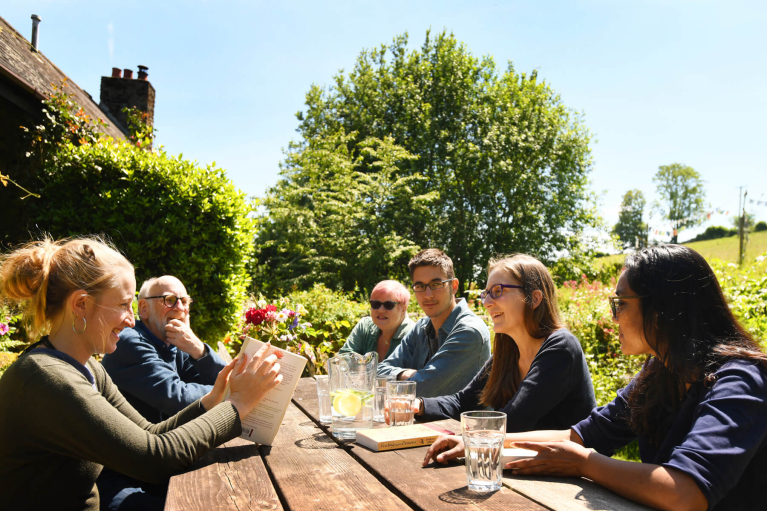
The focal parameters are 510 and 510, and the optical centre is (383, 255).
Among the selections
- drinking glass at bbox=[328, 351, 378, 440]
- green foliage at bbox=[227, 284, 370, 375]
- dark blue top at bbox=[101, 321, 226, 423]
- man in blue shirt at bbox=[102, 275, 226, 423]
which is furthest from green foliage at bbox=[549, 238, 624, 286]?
dark blue top at bbox=[101, 321, 226, 423]

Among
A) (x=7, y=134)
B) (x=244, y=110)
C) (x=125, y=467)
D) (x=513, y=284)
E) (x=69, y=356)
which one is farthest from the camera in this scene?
(x=244, y=110)

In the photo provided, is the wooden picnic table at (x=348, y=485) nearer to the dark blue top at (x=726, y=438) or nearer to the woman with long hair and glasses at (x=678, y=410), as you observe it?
the woman with long hair and glasses at (x=678, y=410)

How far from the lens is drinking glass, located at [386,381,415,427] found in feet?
7.51

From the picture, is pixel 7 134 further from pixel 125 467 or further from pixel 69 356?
pixel 125 467

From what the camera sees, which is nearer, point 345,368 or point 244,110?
point 345,368

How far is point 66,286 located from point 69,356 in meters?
0.25

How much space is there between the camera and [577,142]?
75.0 ft

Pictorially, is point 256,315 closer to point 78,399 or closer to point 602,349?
point 602,349

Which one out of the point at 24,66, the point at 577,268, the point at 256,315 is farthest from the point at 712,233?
the point at 24,66

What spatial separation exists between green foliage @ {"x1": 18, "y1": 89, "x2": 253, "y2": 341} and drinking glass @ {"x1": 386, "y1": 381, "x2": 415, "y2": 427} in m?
5.32

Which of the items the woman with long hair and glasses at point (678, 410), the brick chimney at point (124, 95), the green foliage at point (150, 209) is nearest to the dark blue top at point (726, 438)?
the woman with long hair and glasses at point (678, 410)

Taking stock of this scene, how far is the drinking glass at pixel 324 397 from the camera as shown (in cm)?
235

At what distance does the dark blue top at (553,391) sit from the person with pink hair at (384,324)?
77.8 inches

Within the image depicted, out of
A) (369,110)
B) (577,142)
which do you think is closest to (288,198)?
(369,110)
